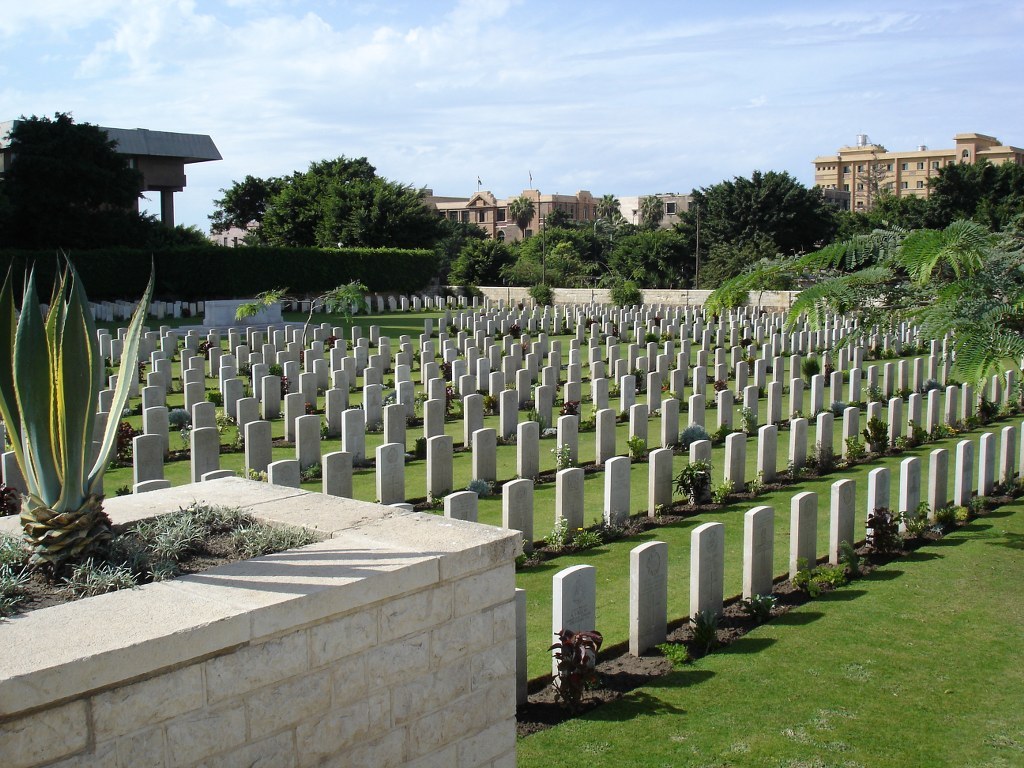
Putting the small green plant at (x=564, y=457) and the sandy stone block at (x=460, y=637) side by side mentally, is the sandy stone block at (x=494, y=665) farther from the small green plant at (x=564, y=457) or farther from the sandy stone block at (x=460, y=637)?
the small green plant at (x=564, y=457)

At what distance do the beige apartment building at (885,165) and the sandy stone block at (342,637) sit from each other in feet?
334

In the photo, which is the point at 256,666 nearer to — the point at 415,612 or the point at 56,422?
the point at 415,612

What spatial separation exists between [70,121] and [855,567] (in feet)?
112

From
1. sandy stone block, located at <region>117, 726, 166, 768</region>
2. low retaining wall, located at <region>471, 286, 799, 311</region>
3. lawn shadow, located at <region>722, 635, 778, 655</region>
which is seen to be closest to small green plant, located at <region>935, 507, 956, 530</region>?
lawn shadow, located at <region>722, 635, 778, 655</region>

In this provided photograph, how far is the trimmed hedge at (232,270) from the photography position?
105 feet

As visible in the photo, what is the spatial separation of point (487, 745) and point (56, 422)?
7.07ft

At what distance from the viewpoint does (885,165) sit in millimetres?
117188

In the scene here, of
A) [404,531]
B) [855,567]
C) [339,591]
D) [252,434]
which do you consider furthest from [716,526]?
[252,434]

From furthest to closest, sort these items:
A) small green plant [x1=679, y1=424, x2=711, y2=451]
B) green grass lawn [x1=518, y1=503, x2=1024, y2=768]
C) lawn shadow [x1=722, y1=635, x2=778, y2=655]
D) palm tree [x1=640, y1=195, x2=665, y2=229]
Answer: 1. palm tree [x1=640, y1=195, x2=665, y2=229]
2. small green plant [x1=679, y1=424, x2=711, y2=451]
3. lawn shadow [x1=722, y1=635, x2=778, y2=655]
4. green grass lawn [x1=518, y1=503, x2=1024, y2=768]

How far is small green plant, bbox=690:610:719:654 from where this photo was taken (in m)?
5.97

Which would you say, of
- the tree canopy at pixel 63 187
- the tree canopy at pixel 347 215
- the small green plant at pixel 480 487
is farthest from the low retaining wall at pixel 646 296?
the small green plant at pixel 480 487

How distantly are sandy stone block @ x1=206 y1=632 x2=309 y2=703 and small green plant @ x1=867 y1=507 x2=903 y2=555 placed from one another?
594 cm

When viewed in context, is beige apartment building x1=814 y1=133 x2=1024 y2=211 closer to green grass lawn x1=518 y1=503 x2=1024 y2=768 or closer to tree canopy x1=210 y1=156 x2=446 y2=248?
tree canopy x1=210 y1=156 x2=446 y2=248

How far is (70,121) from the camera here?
34.2 meters
